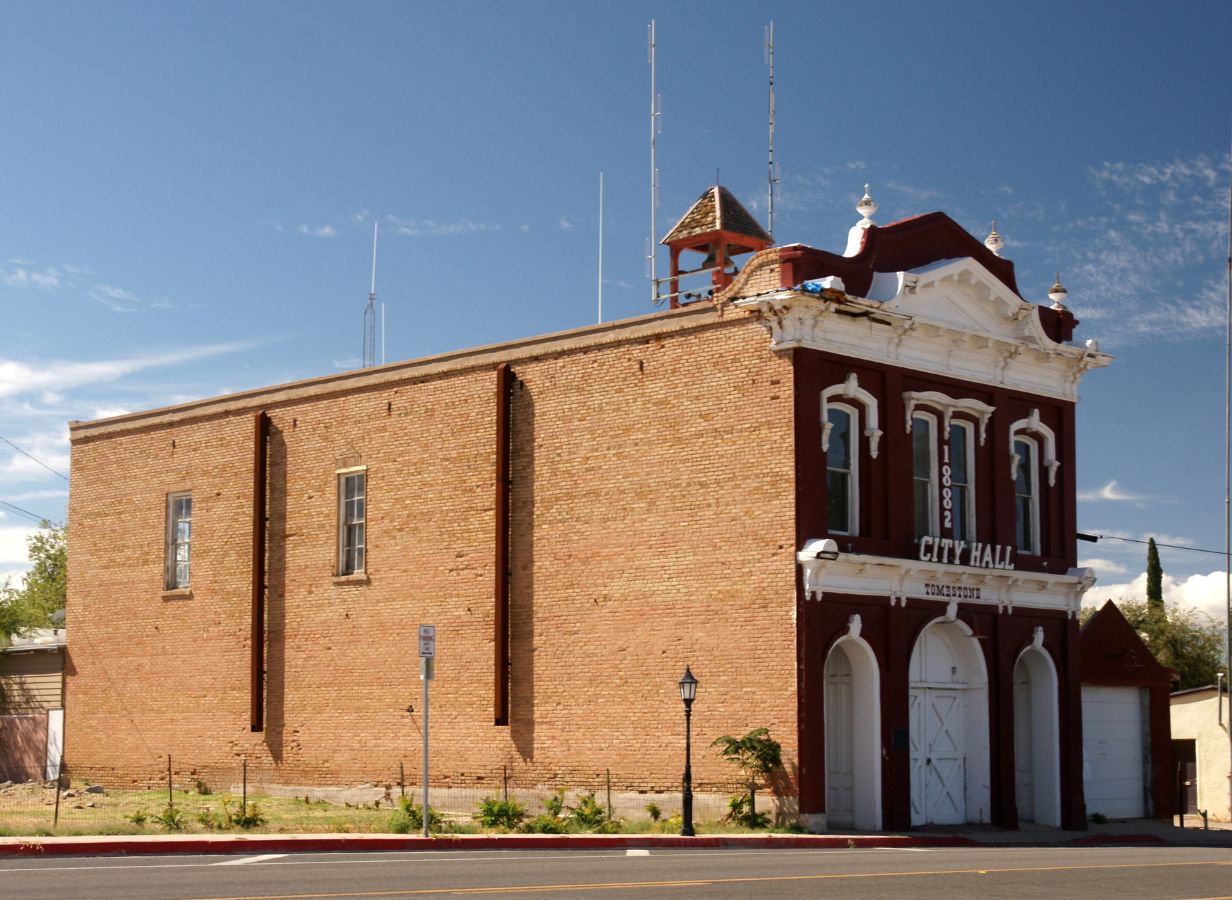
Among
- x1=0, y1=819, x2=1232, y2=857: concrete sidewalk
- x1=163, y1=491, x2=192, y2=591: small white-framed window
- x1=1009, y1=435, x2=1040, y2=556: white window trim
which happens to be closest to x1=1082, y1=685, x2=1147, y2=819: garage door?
x1=0, y1=819, x2=1232, y2=857: concrete sidewalk

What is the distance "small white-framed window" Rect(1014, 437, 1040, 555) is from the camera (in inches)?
1404

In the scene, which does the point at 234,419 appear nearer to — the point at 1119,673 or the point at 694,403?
the point at 694,403

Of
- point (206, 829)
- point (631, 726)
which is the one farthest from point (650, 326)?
point (206, 829)

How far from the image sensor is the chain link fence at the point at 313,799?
27906mm

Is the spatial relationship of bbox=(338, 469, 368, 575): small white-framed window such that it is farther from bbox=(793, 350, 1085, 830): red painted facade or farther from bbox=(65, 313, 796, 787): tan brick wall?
bbox=(793, 350, 1085, 830): red painted facade

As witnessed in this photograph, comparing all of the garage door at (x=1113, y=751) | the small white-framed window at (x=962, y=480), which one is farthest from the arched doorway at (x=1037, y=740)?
the small white-framed window at (x=962, y=480)

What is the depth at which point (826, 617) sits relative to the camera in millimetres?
30484

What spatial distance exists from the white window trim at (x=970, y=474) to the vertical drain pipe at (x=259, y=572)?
49.2ft

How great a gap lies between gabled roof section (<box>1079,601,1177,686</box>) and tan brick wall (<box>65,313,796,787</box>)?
35.9ft

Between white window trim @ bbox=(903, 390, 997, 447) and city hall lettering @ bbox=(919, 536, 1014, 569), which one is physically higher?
white window trim @ bbox=(903, 390, 997, 447)

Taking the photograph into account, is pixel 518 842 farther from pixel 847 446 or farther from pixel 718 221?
pixel 718 221

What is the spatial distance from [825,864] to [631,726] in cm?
1038

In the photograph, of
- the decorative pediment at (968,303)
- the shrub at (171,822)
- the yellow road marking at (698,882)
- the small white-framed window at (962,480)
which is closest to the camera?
the yellow road marking at (698,882)

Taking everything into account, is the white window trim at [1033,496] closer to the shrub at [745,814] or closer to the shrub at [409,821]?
the shrub at [745,814]
